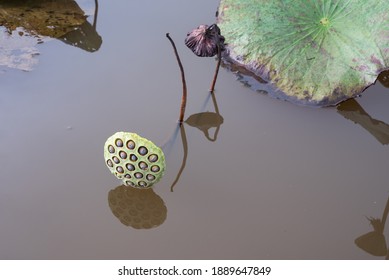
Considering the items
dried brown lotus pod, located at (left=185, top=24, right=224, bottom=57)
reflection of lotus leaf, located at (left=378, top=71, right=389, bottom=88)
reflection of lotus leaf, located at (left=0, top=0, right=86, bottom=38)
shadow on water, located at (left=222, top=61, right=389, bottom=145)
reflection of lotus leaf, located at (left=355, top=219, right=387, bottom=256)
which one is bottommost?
reflection of lotus leaf, located at (left=355, top=219, right=387, bottom=256)

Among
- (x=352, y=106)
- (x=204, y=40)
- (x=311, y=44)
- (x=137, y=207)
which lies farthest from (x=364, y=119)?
(x=137, y=207)

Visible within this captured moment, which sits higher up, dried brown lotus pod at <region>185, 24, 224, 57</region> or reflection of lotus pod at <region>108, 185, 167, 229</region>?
dried brown lotus pod at <region>185, 24, 224, 57</region>

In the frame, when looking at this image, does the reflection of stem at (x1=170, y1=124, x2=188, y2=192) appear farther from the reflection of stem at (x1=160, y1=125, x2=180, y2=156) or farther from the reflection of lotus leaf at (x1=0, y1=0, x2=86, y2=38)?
the reflection of lotus leaf at (x1=0, y1=0, x2=86, y2=38)

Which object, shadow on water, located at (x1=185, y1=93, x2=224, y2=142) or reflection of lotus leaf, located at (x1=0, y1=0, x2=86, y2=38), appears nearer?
shadow on water, located at (x1=185, y1=93, x2=224, y2=142)

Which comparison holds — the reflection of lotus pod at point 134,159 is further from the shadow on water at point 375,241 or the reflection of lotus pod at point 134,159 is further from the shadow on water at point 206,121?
the shadow on water at point 375,241

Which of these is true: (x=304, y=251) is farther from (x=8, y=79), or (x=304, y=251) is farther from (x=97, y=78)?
(x=8, y=79)

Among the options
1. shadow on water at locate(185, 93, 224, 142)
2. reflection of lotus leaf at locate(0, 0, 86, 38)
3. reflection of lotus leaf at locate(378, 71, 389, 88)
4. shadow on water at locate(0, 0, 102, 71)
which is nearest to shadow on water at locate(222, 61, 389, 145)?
reflection of lotus leaf at locate(378, 71, 389, 88)

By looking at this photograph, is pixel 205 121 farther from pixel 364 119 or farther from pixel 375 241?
pixel 375 241

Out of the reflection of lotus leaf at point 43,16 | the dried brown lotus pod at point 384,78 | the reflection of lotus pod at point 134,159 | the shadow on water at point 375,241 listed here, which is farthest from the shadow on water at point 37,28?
the shadow on water at point 375,241
